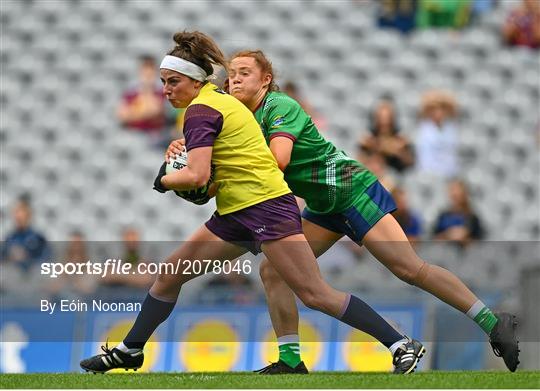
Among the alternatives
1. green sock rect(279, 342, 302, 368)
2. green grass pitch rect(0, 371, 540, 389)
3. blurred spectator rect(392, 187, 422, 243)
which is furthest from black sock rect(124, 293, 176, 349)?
blurred spectator rect(392, 187, 422, 243)

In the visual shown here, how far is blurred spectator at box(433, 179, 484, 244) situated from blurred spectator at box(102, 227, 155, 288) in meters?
2.40

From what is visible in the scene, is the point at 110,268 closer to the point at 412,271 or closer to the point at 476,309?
the point at 412,271

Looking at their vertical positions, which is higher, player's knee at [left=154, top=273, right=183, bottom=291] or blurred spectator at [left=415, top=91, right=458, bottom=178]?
blurred spectator at [left=415, top=91, right=458, bottom=178]

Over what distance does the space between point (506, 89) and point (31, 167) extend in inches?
178

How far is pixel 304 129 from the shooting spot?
18.9ft

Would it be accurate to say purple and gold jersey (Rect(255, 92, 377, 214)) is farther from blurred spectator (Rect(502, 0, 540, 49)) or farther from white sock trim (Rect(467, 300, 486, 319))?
blurred spectator (Rect(502, 0, 540, 49))

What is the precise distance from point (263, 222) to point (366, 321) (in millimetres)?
671

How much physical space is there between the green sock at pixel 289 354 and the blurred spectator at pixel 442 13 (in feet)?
20.6

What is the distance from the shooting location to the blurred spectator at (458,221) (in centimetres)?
942

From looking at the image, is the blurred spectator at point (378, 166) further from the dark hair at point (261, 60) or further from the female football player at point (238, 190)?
the female football player at point (238, 190)

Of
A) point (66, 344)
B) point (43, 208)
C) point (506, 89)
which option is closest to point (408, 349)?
point (66, 344)

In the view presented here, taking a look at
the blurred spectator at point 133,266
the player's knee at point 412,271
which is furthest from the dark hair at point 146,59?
the player's knee at point 412,271

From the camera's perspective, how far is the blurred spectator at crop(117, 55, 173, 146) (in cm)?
1054

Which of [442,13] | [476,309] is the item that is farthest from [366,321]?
[442,13]
